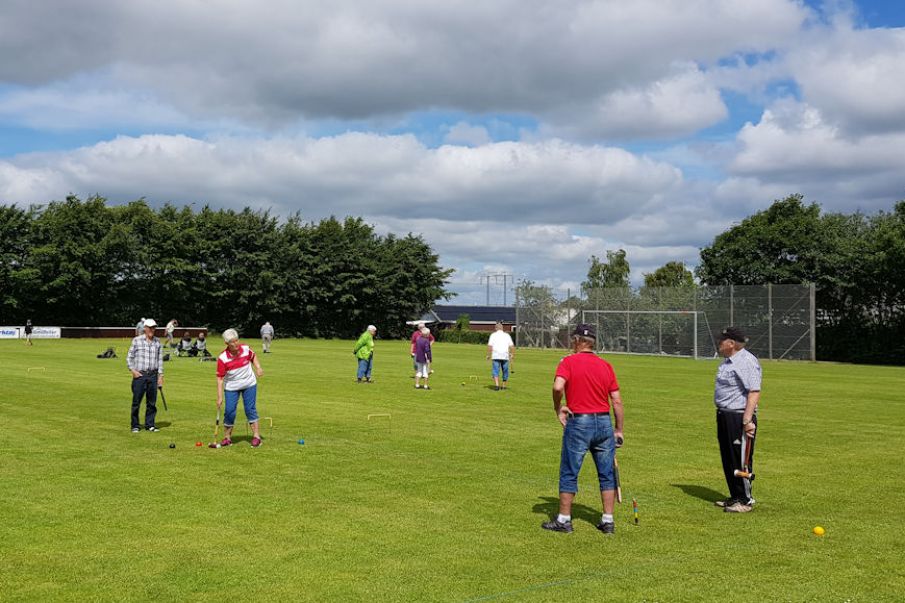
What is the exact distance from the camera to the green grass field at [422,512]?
6.75m

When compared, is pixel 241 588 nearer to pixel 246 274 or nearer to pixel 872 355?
pixel 872 355

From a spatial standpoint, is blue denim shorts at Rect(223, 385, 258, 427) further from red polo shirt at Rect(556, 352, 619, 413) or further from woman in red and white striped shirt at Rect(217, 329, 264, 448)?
red polo shirt at Rect(556, 352, 619, 413)

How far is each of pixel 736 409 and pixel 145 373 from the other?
415 inches

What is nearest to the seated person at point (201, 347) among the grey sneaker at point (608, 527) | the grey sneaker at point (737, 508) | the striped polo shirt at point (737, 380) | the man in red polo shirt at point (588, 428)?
the striped polo shirt at point (737, 380)

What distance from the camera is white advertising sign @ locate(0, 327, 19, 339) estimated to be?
61.9m

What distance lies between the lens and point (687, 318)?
52750 millimetres

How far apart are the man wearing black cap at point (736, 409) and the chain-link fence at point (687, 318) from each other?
1607 inches

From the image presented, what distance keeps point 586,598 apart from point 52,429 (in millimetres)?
12204

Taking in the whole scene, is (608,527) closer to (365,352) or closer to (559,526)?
(559,526)

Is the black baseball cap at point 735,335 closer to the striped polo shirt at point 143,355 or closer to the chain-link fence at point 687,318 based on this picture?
the striped polo shirt at point 143,355

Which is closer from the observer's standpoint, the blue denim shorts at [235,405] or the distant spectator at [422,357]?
Answer: the blue denim shorts at [235,405]

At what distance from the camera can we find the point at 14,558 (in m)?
7.32

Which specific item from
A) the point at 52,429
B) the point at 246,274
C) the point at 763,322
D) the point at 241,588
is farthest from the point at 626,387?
the point at 246,274

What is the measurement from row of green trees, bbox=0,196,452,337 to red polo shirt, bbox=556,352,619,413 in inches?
2804
